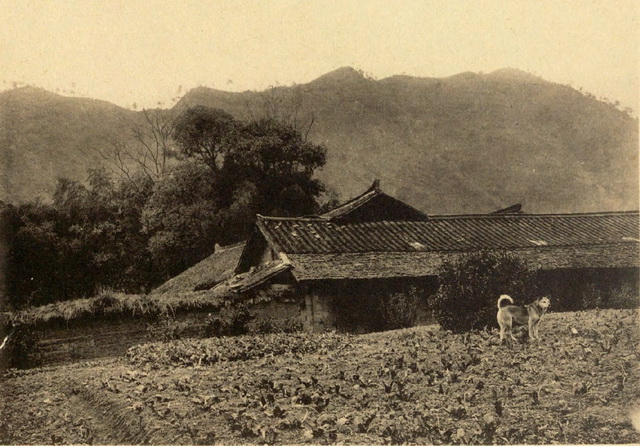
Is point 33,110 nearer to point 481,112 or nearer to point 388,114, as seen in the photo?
point 388,114

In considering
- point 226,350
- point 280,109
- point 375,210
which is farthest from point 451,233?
point 280,109

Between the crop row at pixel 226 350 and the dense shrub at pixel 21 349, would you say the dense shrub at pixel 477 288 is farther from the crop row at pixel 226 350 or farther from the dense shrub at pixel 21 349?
the dense shrub at pixel 21 349

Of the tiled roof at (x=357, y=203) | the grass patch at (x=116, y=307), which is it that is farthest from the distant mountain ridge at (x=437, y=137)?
the grass patch at (x=116, y=307)

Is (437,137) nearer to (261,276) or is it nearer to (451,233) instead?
(451,233)

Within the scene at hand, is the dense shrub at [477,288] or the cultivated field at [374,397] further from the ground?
the dense shrub at [477,288]

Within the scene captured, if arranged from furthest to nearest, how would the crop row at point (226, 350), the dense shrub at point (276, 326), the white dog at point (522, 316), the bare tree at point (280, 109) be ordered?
the bare tree at point (280, 109), the dense shrub at point (276, 326), the crop row at point (226, 350), the white dog at point (522, 316)

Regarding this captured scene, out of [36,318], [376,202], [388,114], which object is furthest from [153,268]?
[388,114]
